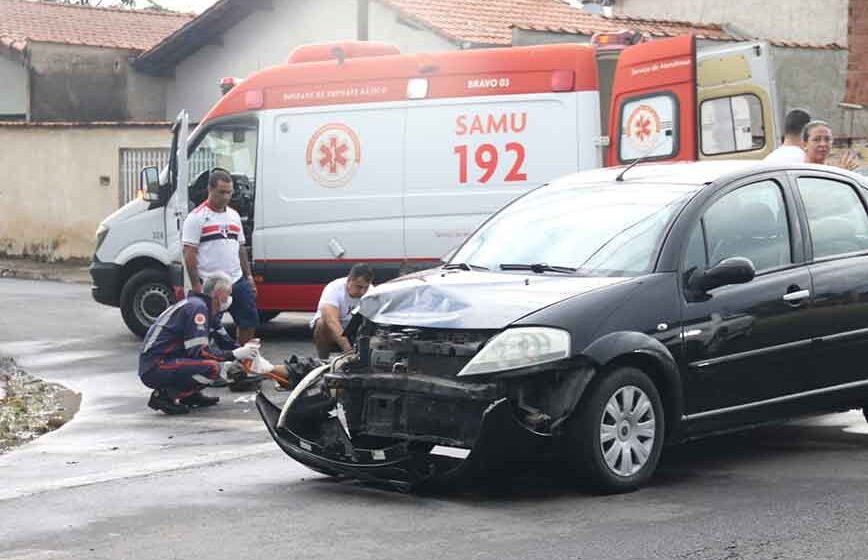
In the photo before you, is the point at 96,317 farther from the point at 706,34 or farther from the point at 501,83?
the point at 706,34

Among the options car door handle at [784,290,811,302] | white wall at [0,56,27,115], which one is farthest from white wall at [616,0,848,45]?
car door handle at [784,290,811,302]

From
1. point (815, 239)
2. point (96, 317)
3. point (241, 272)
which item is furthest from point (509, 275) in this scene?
point (96, 317)

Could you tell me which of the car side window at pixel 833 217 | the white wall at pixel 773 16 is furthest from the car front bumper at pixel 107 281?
the white wall at pixel 773 16

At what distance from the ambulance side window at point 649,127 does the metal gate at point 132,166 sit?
13.7m

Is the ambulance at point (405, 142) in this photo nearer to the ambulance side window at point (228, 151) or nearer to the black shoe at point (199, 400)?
the ambulance side window at point (228, 151)

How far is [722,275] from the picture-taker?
25.1 ft

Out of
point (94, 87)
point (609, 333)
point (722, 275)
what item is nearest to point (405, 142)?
point (722, 275)

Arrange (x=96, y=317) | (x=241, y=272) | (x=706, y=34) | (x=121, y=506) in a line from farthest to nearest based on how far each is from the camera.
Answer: (x=706, y=34) < (x=96, y=317) < (x=241, y=272) < (x=121, y=506)

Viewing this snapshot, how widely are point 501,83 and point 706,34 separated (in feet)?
55.5

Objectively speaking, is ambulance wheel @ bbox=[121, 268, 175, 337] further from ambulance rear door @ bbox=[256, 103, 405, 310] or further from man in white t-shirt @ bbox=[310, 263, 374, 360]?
man in white t-shirt @ bbox=[310, 263, 374, 360]

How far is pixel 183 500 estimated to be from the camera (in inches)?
294

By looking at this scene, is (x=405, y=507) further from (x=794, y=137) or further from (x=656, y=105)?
(x=656, y=105)

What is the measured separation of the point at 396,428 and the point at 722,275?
1.72m

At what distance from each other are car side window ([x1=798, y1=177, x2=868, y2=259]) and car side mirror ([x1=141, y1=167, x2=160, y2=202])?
8312 millimetres
